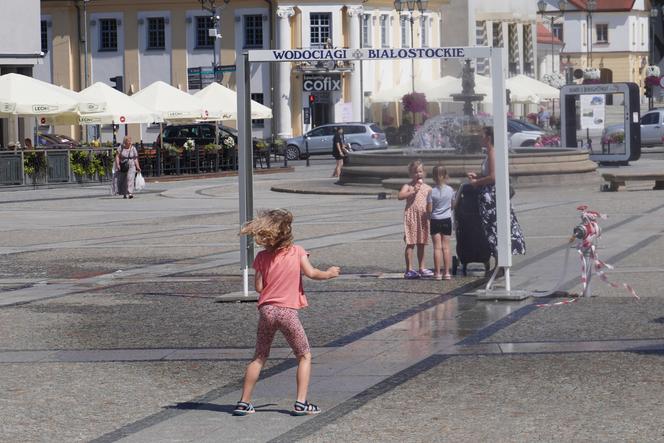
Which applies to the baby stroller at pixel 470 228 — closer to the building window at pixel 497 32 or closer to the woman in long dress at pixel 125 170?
the woman in long dress at pixel 125 170

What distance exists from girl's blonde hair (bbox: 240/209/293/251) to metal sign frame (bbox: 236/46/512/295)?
6188 millimetres

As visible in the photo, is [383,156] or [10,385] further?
[383,156]

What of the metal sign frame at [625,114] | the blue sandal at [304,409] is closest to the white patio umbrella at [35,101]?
the metal sign frame at [625,114]

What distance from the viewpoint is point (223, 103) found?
53.1 meters

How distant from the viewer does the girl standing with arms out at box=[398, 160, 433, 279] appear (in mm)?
18328

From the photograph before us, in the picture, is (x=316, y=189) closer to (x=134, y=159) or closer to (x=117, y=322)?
(x=134, y=159)

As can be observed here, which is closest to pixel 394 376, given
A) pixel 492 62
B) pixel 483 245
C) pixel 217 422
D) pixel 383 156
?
pixel 217 422

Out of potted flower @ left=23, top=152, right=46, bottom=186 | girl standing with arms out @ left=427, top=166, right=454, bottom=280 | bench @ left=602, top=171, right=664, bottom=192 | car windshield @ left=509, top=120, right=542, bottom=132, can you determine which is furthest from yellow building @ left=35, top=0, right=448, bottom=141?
girl standing with arms out @ left=427, top=166, right=454, bottom=280

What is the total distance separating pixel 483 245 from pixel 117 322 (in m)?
5.01

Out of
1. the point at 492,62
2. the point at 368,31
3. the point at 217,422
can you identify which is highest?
the point at 368,31

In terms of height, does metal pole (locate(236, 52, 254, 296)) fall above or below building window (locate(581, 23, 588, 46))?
below

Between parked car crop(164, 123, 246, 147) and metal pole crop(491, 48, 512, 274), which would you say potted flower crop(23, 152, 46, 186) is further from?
metal pole crop(491, 48, 512, 274)

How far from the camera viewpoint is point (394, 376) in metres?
11.4

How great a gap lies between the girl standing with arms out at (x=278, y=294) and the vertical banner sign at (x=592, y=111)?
36524mm
